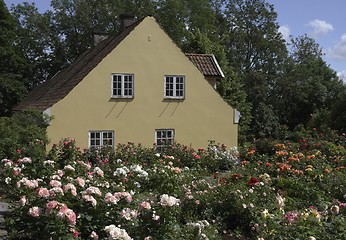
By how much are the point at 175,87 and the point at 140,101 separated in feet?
6.13

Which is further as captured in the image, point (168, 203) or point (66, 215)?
point (168, 203)

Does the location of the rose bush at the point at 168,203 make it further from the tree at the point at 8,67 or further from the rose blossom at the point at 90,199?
the tree at the point at 8,67

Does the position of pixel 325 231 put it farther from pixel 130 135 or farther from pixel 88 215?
pixel 130 135

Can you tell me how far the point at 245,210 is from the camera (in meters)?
7.19

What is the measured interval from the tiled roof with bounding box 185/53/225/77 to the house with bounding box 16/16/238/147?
235 cm

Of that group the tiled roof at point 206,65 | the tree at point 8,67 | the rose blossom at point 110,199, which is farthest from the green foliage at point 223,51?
the rose blossom at point 110,199

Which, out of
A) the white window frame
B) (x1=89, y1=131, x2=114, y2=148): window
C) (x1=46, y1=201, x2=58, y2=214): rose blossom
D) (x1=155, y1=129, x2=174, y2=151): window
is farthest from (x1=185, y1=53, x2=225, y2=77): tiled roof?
(x1=46, y1=201, x2=58, y2=214): rose blossom

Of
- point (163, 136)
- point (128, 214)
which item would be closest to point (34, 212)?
point (128, 214)

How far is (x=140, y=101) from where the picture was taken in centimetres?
1978

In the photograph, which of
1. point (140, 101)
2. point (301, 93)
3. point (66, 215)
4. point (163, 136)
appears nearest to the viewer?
point (66, 215)

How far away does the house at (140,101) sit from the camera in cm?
1866

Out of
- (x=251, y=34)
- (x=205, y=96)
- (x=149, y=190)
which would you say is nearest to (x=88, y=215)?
(x=149, y=190)

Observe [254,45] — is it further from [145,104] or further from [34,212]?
[34,212]

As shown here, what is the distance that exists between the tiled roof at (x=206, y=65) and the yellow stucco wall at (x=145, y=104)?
2.37 meters
